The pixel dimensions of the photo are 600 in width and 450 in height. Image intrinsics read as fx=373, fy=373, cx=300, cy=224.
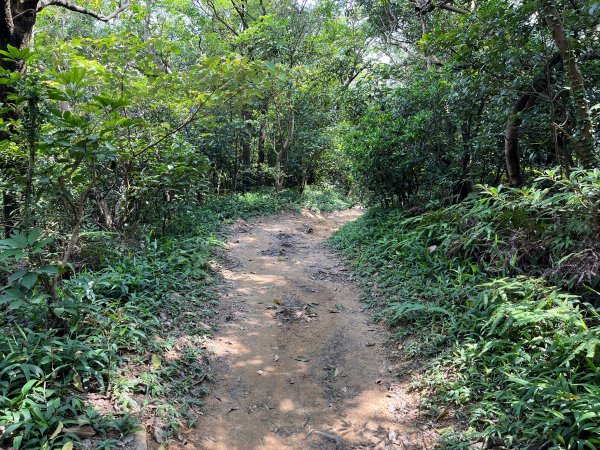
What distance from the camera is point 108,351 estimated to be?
11.2 ft

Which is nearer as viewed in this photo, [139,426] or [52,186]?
[139,426]

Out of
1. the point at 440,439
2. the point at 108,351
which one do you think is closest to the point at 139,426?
the point at 108,351

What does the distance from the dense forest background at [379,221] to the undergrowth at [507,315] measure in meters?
0.02

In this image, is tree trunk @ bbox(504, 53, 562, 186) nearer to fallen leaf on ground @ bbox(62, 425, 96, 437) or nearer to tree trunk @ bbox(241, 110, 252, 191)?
fallen leaf on ground @ bbox(62, 425, 96, 437)

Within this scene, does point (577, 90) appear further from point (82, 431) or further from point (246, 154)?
point (246, 154)

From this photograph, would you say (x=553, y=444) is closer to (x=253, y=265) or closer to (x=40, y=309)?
(x=40, y=309)

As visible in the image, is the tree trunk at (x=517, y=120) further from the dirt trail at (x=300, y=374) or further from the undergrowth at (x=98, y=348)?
the undergrowth at (x=98, y=348)

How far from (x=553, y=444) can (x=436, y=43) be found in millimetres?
5815

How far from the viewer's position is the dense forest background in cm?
294

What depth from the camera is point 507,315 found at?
361cm

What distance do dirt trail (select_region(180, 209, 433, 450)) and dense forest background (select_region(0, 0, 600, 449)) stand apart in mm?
336

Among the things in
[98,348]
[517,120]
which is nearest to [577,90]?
[517,120]

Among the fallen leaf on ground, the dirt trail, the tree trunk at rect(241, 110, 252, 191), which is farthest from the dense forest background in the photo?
the tree trunk at rect(241, 110, 252, 191)

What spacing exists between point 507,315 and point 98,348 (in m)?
3.87
